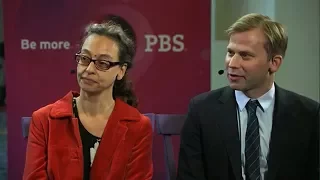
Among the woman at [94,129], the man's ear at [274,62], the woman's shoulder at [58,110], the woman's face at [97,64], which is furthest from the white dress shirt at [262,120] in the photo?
the woman's shoulder at [58,110]

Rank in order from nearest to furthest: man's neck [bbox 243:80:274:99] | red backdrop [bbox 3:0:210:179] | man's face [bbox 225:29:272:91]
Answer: man's face [bbox 225:29:272:91], man's neck [bbox 243:80:274:99], red backdrop [bbox 3:0:210:179]

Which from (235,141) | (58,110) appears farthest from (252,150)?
(58,110)

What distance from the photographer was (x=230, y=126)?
193 centimetres

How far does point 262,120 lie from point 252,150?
0.45 feet

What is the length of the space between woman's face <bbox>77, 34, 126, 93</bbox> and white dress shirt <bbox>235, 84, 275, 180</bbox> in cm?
54

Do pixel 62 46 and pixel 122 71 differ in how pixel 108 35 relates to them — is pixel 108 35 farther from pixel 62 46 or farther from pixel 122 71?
pixel 62 46

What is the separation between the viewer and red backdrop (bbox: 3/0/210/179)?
2582 mm

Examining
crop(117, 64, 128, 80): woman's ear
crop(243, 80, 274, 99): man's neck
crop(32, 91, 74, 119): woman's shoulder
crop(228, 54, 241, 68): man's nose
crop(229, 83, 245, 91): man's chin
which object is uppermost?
crop(228, 54, 241, 68): man's nose

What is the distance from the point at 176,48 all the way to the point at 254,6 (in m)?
0.55

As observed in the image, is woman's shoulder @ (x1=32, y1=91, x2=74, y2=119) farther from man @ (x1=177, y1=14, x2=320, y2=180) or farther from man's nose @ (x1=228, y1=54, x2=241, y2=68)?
man's nose @ (x1=228, y1=54, x2=241, y2=68)

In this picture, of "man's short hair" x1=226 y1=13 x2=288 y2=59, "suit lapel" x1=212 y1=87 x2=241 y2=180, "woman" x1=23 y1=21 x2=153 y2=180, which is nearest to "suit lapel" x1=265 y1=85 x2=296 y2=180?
"suit lapel" x1=212 y1=87 x2=241 y2=180

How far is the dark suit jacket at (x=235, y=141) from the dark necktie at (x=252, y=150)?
4 cm

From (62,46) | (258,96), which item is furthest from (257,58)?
(62,46)

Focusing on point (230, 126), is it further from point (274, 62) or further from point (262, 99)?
point (274, 62)
